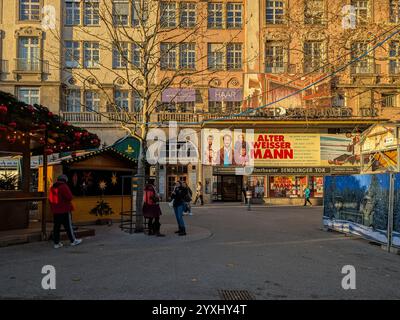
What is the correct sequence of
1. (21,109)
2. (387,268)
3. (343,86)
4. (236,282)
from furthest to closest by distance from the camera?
1. (343,86)
2. (21,109)
3. (387,268)
4. (236,282)

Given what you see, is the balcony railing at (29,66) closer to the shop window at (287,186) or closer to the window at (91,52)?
the window at (91,52)

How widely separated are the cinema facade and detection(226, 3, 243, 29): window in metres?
8.98

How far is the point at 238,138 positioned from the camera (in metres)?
31.4

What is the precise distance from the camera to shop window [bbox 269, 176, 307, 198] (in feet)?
103

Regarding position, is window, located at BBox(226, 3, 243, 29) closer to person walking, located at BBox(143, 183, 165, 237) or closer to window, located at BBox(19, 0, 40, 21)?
window, located at BBox(19, 0, 40, 21)

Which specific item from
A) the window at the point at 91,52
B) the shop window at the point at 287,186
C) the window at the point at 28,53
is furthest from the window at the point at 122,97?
the shop window at the point at 287,186

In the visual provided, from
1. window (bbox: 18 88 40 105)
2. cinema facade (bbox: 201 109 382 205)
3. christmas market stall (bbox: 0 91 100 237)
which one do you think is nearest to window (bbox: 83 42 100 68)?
window (bbox: 18 88 40 105)

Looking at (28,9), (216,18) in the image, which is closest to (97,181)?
(216,18)

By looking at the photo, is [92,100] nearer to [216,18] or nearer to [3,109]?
[216,18]

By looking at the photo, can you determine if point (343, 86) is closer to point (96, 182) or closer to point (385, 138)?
point (385, 138)

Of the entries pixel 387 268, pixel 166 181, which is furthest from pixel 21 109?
pixel 166 181

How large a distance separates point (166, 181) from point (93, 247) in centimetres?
2225

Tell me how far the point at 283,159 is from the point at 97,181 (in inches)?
773

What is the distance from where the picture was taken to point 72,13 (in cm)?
3222
